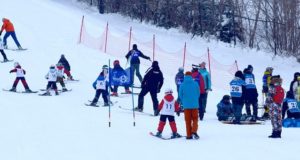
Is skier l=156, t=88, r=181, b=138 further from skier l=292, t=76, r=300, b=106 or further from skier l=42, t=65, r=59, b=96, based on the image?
skier l=42, t=65, r=59, b=96

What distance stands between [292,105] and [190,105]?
14.2 feet

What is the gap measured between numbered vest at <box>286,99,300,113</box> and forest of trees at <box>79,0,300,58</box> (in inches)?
877

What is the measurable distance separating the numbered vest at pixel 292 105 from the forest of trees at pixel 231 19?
73.1 feet

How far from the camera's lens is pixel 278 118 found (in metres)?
14.3

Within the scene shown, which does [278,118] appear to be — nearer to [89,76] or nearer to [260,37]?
[89,76]

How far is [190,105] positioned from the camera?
14500 millimetres

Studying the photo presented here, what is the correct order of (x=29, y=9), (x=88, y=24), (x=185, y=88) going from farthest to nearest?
(x=29, y=9) → (x=88, y=24) → (x=185, y=88)

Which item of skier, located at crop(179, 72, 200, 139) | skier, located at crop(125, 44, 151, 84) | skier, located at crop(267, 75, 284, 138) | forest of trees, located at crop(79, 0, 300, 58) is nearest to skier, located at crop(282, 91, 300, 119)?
skier, located at crop(267, 75, 284, 138)

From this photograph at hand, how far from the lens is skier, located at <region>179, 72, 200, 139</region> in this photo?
47.1 ft

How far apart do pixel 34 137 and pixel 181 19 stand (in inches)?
1185

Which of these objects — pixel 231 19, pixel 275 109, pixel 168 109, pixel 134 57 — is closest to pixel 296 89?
pixel 275 109

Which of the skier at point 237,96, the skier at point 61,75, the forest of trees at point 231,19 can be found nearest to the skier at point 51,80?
the skier at point 61,75

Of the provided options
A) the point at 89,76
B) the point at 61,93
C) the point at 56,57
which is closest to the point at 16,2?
the point at 56,57

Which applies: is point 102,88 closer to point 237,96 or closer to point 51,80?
point 51,80
